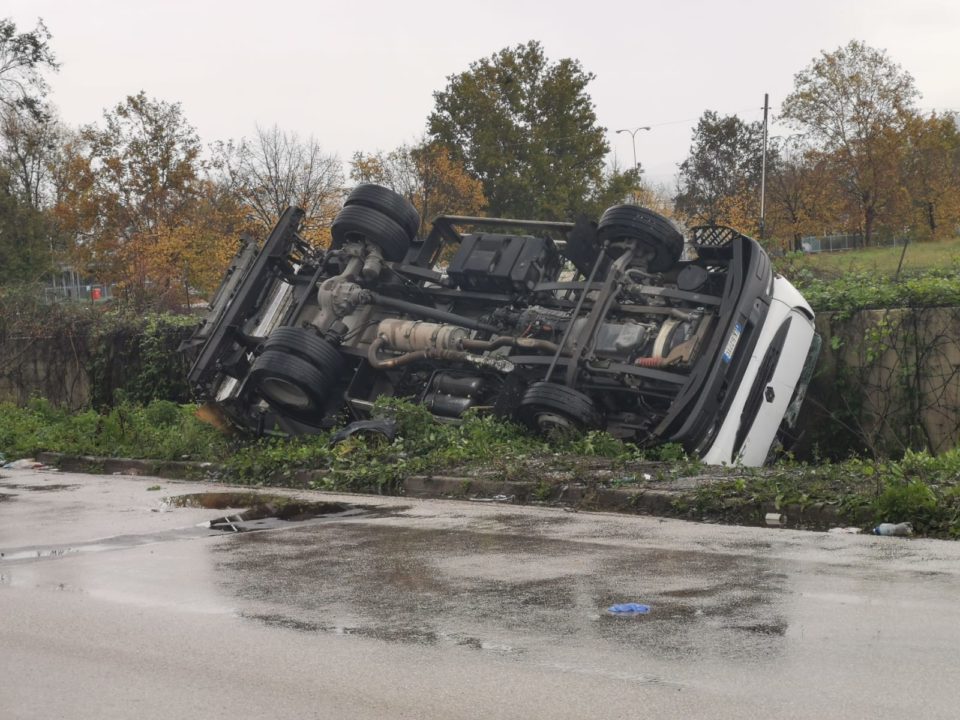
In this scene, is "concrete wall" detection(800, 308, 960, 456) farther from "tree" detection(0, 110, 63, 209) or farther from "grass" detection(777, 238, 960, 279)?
"tree" detection(0, 110, 63, 209)

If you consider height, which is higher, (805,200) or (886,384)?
(805,200)

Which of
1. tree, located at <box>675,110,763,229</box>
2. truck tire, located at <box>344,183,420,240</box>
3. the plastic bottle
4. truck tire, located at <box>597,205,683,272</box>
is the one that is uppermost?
tree, located at <box>675,110,763,229</box>

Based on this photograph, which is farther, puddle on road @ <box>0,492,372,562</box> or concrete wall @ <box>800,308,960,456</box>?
concrete wall @ <box>800,308,960,456</box>

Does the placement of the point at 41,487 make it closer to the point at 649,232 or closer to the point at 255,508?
the point at 255,508

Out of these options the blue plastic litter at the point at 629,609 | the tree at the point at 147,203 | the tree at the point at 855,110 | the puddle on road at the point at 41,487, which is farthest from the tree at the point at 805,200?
the blue plastic litter at the point at 629,609

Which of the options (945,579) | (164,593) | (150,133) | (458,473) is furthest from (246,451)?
(150,133)

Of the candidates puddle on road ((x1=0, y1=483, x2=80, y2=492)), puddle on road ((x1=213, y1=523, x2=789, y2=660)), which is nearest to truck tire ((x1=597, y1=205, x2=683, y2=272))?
puddle on road ((x1=213, y1=523, x2=789, y2=660))

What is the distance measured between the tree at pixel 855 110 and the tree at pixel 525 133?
10.3 meters

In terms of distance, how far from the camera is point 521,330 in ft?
46.8

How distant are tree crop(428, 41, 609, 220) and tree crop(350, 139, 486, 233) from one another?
5.43ft

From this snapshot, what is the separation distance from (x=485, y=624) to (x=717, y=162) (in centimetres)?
7172

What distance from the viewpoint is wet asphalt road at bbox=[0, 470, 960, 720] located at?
4598 millimetres

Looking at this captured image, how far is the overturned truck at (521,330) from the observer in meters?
12.7

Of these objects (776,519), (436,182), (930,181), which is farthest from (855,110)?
(776,519)
